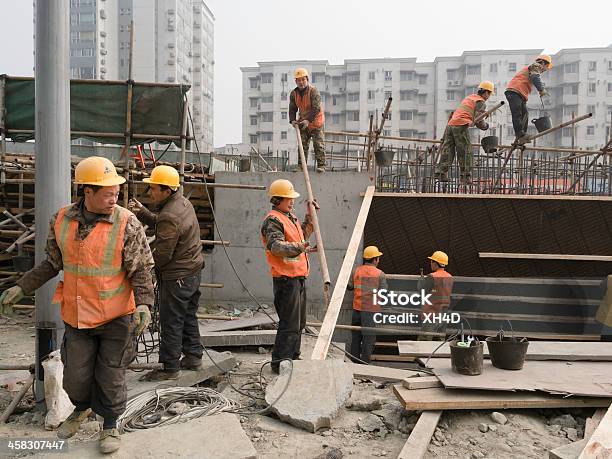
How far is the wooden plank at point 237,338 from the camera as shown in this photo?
653 centimetres

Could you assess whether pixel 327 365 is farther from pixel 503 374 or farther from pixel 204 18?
pixel 204 18

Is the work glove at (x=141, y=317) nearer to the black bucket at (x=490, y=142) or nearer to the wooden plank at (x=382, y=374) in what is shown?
the wooden plank at (x=382, y=374)

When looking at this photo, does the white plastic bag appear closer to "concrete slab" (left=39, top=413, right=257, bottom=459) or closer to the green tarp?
"concrete slab" (left=39, top=413, right=257, bottom=459)

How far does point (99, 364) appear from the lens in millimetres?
3490

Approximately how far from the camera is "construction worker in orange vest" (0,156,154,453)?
11.0 ft

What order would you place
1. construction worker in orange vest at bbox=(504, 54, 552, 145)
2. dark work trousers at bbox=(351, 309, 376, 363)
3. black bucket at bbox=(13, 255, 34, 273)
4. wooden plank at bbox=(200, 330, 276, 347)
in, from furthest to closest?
construction worker in orange vest at bbox=(504, 54, 552, 145) → black bucket at bbox=(13, 255, 34, 273) → dark work trousers at bbox=(351, 309, 376, 363) → wooden plank at bbox=(200, 330, 276, 347)

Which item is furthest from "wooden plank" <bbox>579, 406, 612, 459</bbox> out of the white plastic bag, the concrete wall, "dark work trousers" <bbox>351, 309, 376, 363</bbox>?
the concrete wall

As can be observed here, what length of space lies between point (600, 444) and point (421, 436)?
1.18m

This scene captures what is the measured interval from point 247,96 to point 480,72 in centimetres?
3171

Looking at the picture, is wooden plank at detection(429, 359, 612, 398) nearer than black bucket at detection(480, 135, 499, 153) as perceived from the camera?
Yes

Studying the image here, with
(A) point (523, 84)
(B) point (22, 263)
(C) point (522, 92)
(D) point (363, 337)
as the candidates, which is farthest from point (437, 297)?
(B) point (22, 263)

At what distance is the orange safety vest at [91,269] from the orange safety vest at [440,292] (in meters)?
6.39

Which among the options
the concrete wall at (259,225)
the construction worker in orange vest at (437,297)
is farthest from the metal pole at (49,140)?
the construction worker in orange vest at (437,297)

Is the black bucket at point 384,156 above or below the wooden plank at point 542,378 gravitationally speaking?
above
